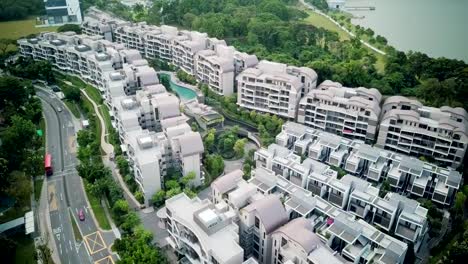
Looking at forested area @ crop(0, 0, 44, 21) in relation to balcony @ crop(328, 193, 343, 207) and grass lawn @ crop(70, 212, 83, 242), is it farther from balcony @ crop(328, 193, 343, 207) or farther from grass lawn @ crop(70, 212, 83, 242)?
balcony @ crop(328, 193, 343, 207)

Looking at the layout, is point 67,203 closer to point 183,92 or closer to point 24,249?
point 24,249

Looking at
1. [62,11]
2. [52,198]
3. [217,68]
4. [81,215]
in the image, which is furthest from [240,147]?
[62,11]

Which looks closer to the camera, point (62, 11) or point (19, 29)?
point (19, 29)

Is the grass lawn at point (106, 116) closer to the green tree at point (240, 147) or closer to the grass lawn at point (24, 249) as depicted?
the green tree at point (240, 147)

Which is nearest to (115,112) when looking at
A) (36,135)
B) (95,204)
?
(36,135)

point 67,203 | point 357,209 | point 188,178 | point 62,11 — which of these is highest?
point 62,11

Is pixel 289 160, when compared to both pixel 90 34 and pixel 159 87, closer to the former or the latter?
pixel 159 87

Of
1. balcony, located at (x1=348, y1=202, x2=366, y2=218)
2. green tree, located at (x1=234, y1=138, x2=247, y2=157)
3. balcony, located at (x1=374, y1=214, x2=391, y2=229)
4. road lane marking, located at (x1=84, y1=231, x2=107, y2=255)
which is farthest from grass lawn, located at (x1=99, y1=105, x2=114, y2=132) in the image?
balcony, located at (x1=374, y1=214, x2=391, y2=229)

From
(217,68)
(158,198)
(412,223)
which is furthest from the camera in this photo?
(217,68)
